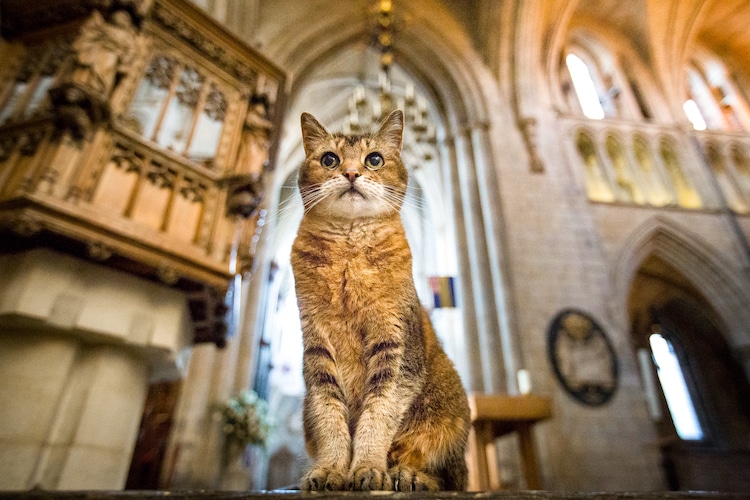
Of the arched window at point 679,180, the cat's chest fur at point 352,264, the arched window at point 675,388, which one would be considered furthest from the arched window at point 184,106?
the arched window at point 675,388

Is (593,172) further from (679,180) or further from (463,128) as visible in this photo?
(463,128)

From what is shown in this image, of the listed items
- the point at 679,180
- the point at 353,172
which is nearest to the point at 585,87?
the point at 679,180

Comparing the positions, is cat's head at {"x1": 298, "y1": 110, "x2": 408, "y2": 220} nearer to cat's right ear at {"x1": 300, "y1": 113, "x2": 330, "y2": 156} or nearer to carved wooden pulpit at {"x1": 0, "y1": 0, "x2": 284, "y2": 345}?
cat's right ear at {"x1": 300, "y1": 113, "x2": 330, "y2": 156}

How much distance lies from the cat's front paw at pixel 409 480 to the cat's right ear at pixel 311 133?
1041mm

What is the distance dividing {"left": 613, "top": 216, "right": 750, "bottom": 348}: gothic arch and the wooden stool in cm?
490

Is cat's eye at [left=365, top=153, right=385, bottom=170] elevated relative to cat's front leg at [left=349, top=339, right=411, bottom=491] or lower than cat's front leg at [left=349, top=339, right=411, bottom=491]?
elevated

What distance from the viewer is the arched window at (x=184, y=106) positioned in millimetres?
3617

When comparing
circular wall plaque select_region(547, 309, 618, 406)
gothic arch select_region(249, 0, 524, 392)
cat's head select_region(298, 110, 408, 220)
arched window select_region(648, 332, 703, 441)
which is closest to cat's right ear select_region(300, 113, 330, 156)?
cat's head select_region(298, 110, 408, 220)

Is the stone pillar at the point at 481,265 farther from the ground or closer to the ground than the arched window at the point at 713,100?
closer to the ground

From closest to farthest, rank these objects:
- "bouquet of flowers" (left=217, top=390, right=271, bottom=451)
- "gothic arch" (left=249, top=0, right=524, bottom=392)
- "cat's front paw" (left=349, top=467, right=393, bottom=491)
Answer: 1. "cat's front paw" (left=349, top=467, right=393, bottom=491)
2. "bouquet of flowers" (left=217, top=390, right=271, bottom=451)
3. "gothic arch" (left=249, top=0, right=524, bottom=392)

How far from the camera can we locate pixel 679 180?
373 inches

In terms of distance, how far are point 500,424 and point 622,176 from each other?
25.3ft

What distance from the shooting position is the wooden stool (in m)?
3.41

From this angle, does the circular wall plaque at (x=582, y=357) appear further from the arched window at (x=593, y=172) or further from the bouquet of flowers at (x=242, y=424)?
→ the bouquet of flowers at (x=242, y=424)
